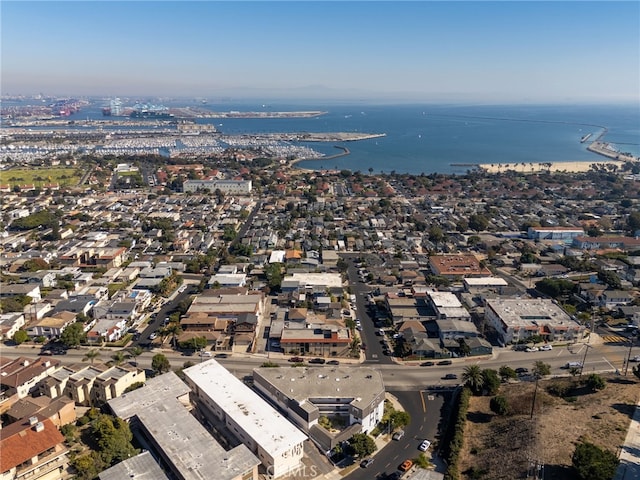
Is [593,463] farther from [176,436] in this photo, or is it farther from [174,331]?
[174,331]

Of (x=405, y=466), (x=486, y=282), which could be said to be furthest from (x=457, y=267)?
(x=405, y=466)

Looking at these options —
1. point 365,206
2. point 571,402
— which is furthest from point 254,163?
point 571,402

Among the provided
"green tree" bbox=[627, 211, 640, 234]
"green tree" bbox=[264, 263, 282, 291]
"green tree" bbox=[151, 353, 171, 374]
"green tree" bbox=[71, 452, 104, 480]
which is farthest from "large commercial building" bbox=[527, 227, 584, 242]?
"green tree" bbox=[71, 452, 104, 480]

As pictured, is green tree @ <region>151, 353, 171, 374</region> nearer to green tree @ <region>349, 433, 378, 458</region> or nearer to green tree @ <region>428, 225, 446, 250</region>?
green tree @ <region>349, 433, 378, 458</region>

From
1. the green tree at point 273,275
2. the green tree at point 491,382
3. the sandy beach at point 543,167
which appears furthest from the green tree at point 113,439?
the sandy beach at point 543,167

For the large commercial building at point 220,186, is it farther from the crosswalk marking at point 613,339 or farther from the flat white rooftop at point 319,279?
the crosswalk marking at point 613,339

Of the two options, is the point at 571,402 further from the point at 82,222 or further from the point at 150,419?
the point at 82,222
